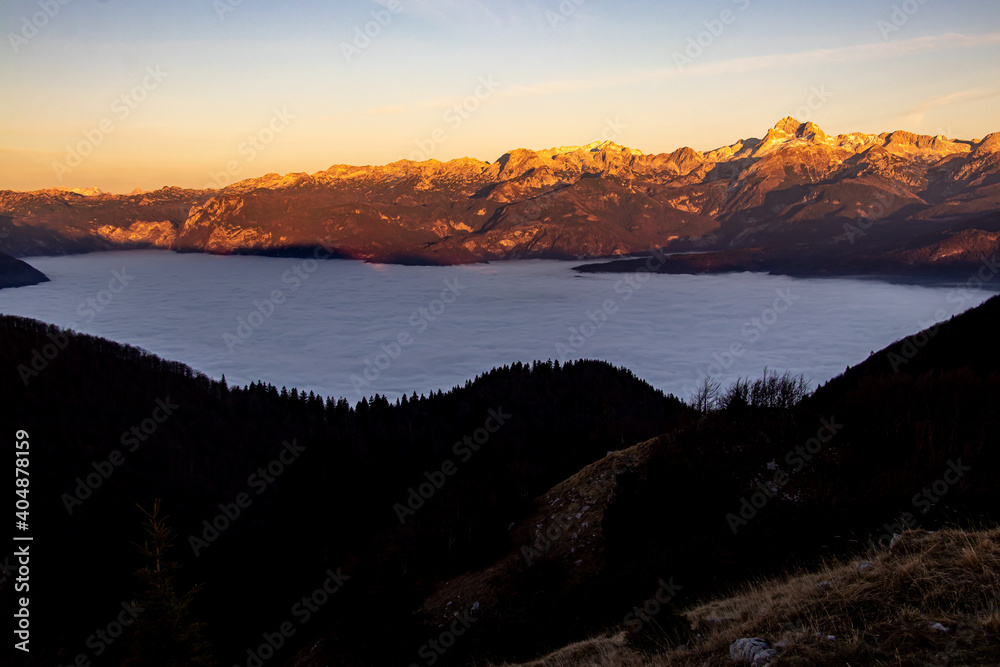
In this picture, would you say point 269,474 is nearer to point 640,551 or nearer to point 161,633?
point 161,633

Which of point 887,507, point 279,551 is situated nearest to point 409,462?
point 279,551

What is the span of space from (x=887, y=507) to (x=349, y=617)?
26895 mm

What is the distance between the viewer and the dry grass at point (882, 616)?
370 inches

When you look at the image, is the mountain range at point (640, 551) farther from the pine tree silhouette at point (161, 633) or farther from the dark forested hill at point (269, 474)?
the dark forested hill at point (269, 474)

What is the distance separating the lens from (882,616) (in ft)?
34.9

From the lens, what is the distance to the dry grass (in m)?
9.40

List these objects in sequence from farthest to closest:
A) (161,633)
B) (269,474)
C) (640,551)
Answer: (269,474)
(640,551)
(161,633)

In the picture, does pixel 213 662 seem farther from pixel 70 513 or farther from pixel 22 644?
pixel 70 513

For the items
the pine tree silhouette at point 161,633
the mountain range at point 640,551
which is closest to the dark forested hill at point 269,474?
the mountain range at point 640,551

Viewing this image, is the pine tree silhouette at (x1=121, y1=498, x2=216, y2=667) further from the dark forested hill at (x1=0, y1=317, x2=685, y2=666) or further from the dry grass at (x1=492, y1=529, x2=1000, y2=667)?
the dry grass at (x1=492, y1=529, x2=1000, y2=667)

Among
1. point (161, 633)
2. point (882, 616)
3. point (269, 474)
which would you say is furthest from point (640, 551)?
point (269, 474)

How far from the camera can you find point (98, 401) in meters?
130

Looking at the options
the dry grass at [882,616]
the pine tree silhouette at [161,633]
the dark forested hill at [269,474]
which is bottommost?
the dark forested hill at [269,474]

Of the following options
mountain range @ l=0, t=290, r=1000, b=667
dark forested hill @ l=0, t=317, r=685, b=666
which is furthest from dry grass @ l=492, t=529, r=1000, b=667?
dark forested hill @ l=0, t=317, r=685, b=666
